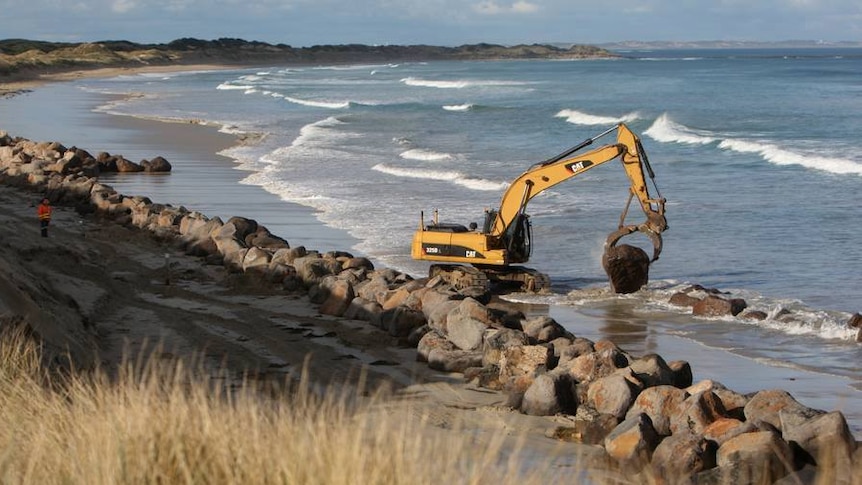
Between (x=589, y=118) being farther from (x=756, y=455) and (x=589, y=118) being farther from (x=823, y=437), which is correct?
(x=756, y=455)

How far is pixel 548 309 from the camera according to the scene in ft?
60.5

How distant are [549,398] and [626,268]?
24.8 ft

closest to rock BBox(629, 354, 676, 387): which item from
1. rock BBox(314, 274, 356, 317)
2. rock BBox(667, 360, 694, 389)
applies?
rock BBox(667, 360, 694, 389)

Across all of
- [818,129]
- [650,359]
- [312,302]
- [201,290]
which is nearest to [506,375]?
[650,359]

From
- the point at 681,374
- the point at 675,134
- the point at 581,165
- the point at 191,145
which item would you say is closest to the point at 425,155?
the point at 191,145

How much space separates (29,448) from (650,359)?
7.40 meters

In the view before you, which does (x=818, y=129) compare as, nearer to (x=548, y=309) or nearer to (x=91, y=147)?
(x=91, y=147)

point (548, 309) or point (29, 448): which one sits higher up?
point (29, 448)

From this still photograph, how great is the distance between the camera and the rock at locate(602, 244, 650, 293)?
19094mm

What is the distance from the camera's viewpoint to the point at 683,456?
9.85m

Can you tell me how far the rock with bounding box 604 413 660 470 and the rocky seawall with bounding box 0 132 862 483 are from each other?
0.04 ft

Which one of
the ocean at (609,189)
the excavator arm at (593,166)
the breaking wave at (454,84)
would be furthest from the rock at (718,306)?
the breaking wave at (454,84)

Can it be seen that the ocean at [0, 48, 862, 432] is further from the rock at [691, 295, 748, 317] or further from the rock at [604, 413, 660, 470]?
the rock at [604, 413, 660, 470]

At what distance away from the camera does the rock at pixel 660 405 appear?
11.0 metres
